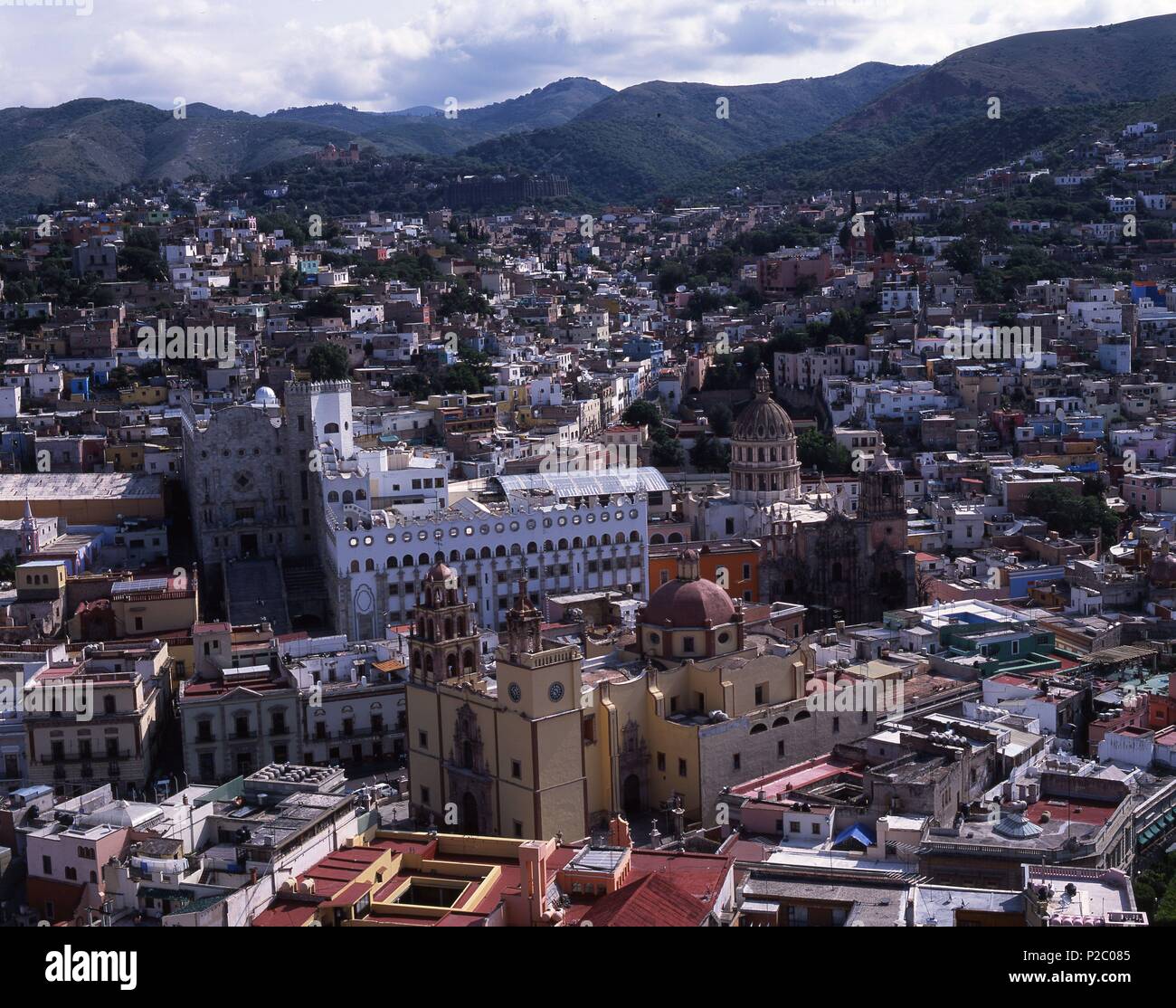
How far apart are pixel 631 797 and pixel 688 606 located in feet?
11.6

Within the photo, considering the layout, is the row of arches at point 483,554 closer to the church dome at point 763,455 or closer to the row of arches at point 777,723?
the church dome at point 763,455

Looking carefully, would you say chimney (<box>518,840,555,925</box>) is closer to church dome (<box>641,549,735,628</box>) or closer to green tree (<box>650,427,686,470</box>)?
church dome (<box>641,549,735,628</box>)

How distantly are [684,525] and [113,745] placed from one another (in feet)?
59.3

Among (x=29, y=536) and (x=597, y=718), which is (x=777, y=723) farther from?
(x=29, y=536)

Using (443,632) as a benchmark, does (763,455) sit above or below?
above

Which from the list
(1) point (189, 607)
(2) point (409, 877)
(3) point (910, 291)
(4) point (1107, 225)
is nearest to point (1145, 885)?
(2) point (409, 877)

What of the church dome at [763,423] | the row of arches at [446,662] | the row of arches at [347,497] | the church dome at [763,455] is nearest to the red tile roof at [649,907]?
the row of arches at [446,662]

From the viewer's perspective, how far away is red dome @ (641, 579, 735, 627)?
2895 centimetres

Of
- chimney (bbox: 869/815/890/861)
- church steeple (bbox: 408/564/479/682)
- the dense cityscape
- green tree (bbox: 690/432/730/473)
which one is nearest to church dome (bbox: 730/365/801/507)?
the dense cityscape

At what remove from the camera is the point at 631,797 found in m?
28.1

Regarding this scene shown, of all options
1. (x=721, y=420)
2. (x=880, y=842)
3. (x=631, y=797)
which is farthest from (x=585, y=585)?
(x=721, y=420)

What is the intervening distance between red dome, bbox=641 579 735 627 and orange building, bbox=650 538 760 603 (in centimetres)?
1010

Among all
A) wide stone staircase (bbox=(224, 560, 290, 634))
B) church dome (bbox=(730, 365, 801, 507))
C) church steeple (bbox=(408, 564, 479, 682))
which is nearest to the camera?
church steeple (bbox=(408, 564, 479, 682))

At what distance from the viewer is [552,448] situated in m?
48.1
